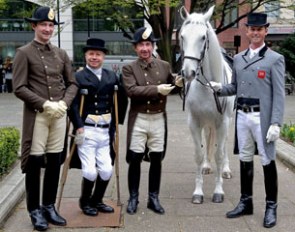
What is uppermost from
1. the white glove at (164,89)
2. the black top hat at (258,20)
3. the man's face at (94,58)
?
the black top hat at (258,20)

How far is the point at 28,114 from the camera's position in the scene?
4711mm

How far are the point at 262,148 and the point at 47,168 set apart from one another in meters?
2.32

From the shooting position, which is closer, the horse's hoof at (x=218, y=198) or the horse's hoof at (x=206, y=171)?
the horse's hoof at (x=218, y=198)

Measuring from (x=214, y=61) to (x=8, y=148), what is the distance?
3.52 meters

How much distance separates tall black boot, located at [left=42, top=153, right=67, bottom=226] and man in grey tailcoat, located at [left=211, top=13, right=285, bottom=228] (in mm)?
1895

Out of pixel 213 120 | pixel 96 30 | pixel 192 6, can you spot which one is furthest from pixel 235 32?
pixel 213 120

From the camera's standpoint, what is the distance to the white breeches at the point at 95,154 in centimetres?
503

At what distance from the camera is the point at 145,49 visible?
5.17m

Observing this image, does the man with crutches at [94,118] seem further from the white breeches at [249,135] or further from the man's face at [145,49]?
the white breeches at [249,135]

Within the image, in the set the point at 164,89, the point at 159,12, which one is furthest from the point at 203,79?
the point at 159,12

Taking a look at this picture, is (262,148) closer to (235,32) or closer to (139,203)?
(139,203)

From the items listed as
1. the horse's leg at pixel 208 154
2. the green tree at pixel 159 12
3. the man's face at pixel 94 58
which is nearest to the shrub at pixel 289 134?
the horse's leg at pixel 208 154

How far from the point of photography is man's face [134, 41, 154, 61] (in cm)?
515

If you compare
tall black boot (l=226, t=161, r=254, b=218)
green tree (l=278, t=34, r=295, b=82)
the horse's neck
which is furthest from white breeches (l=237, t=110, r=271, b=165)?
green tree (l=278, t=34, r=295, b=82)
